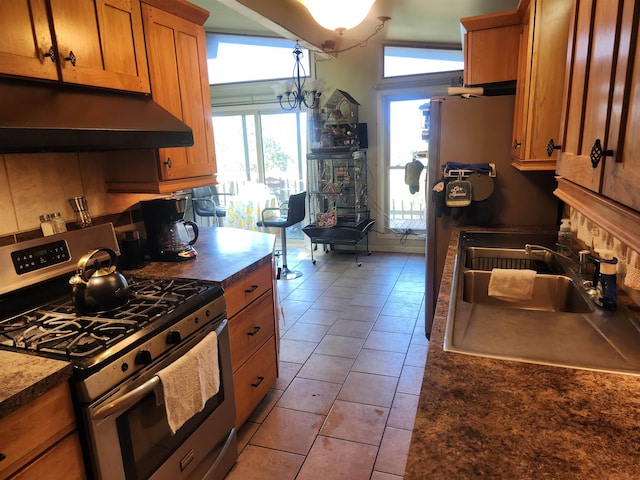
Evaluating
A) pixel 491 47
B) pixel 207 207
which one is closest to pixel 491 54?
pixel 491 47

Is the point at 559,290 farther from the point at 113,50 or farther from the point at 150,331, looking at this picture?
the point at 113,50

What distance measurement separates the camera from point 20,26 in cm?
141

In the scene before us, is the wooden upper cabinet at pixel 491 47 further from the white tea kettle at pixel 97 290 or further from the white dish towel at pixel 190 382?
the white tea kettle at pixel 97 290

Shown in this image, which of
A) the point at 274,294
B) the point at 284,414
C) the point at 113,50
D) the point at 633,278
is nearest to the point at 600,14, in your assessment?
the point at 633,278

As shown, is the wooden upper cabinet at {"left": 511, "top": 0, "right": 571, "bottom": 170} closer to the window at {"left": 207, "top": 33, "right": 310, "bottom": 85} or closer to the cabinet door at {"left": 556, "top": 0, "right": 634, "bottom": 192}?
the cabinet door at {"left": 556, "top": 0, "right": 634, "bottom": 192}

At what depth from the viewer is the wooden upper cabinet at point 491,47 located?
247cm

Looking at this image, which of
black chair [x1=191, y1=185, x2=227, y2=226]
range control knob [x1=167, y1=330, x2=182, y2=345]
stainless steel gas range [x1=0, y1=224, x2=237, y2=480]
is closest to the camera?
stainless steel gas range [x1=0, y1=224, x2=237, y2=480]

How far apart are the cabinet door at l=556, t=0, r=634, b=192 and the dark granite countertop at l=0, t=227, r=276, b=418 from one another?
55.5 inches

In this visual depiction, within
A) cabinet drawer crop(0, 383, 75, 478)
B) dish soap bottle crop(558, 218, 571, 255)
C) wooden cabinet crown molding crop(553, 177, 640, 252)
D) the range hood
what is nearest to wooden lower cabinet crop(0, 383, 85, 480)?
cabinet drawer crop(0, 383, 75, 478)

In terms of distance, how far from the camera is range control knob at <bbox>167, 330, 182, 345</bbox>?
4.84 feet

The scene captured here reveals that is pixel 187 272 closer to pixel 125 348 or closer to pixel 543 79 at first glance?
pixel 125 348

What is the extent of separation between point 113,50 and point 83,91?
236 mm

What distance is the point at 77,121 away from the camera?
4.77ft

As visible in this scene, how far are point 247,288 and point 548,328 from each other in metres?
1.33
